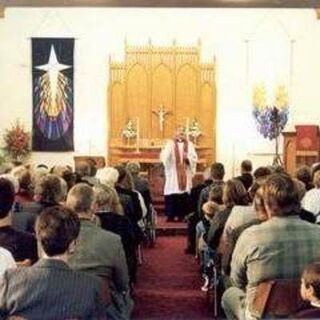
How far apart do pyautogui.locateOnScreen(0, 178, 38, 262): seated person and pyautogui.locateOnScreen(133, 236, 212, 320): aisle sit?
2.63 m

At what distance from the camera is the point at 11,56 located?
1717 centimetres

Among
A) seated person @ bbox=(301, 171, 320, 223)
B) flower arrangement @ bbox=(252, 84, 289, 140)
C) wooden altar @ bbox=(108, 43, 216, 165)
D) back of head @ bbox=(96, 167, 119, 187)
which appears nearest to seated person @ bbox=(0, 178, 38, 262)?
seated person @ bbox=(301, 171, 320, 223)

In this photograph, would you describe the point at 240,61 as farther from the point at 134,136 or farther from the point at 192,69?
the point at 134,136

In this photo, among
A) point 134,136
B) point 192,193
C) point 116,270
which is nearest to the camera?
point 116,270

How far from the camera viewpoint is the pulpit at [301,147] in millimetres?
15555

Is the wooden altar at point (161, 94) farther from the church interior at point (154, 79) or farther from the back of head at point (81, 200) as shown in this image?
the back of head at point (81, 200)

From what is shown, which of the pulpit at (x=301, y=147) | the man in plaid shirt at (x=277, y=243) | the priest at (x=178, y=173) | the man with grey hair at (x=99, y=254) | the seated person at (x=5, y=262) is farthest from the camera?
the pulpit at (x=301, y=147)

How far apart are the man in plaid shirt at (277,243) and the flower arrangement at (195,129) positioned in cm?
1233

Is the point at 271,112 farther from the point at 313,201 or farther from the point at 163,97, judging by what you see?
the point at 313,201

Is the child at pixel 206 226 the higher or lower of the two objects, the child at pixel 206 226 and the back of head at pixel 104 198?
the lower

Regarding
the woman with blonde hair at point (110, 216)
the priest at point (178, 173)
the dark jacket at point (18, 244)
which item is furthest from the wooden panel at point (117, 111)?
the dark jacket at point (18, 244)

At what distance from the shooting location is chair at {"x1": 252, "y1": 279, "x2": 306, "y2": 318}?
13.3 feet

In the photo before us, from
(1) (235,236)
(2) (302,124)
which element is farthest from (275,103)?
(1) (235,236)

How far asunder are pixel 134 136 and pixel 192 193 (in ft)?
21.7
